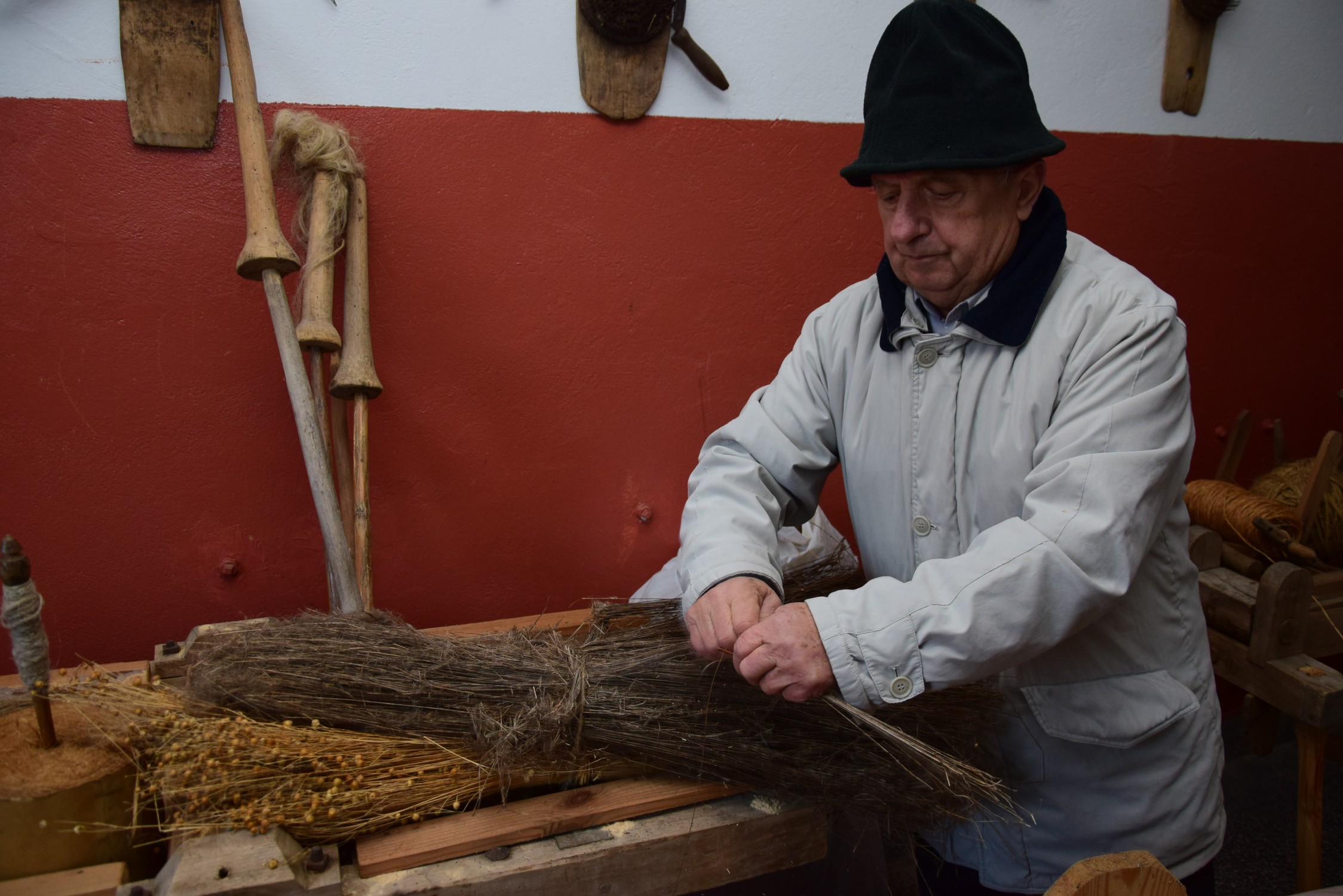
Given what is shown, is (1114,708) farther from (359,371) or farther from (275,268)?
(275,268)

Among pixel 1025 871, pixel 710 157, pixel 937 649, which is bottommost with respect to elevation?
pixel 1025 871

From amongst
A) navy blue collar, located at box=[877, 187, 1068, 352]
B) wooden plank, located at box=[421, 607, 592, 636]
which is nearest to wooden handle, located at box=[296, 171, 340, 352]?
wooden plank, located at box=[421, 607, 592, 636]

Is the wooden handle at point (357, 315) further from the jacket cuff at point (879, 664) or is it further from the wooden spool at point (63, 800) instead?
the jacket cuff at point (879, 664)

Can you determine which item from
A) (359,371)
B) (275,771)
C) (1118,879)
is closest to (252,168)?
(359,371)

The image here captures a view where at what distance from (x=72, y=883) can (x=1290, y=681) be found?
2.65 meters

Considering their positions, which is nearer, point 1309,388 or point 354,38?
point 354,38

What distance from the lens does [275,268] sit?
1854 mm

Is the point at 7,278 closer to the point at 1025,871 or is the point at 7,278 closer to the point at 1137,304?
the point at 1137,304

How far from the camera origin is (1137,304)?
1366 mm

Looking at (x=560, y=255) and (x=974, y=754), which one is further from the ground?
(x=560, y=255)

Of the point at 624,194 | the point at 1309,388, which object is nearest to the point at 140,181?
the point at 624,194

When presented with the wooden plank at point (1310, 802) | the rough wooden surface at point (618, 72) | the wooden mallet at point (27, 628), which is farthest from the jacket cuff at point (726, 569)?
the wooden plank at point (1310, 802)

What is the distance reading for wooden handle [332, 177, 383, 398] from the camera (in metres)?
1.99

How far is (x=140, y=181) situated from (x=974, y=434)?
1900 millimetres
